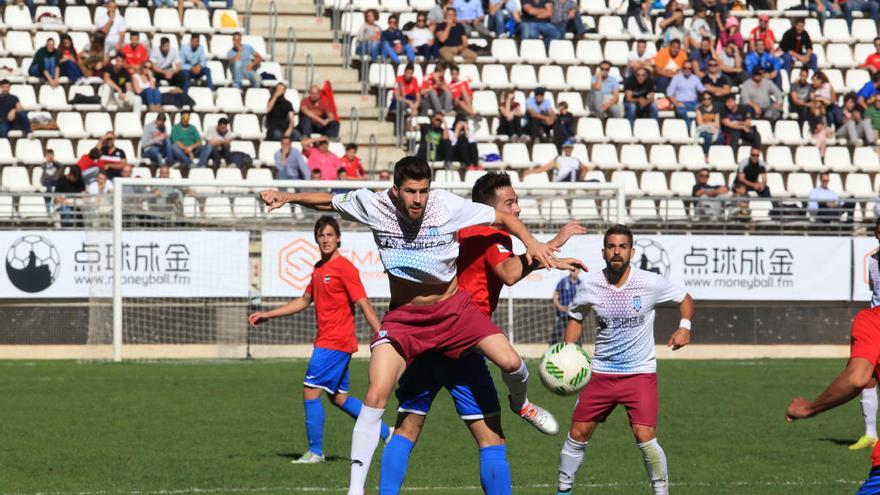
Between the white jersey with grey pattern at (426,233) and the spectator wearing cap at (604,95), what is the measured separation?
21.9 m

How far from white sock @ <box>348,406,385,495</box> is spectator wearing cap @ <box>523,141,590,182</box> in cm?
1899

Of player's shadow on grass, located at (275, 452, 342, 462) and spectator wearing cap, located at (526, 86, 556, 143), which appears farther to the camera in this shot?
spectator wearing cap, located at (526, 86, 556, 143)

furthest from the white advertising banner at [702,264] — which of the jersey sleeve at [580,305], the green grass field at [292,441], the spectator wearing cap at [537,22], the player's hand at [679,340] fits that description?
the player's hand at [679,340]

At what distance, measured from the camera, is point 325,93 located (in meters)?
27.7

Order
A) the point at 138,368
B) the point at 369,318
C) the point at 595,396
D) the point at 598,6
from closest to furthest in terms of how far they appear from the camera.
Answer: the point at 595,396
the point at 369,318
the point at 138,368
the point at 598,6

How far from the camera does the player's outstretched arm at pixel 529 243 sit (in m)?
7.93

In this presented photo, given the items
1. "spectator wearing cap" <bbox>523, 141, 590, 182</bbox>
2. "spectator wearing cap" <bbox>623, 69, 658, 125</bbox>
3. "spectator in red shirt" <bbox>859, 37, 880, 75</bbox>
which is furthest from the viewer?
"spectator in red shirt" <bbox>859, 37, 880, 75</bbox>

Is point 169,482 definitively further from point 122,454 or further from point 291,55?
point 291,55

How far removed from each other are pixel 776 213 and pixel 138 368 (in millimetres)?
11706

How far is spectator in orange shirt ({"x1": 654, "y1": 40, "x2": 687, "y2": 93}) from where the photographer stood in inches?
1205

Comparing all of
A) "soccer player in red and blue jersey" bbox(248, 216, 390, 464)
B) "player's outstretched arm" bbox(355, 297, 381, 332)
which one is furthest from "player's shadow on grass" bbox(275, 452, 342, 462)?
"player's outstretched arm" bbox(355, 297, 381, 332)

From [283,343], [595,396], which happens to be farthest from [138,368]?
[595,396]

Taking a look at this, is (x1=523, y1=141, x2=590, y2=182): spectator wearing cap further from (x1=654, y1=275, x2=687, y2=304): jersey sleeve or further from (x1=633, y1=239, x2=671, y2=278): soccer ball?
(x1=654, y1=275, x2=687, y2=304): jersey sleeve

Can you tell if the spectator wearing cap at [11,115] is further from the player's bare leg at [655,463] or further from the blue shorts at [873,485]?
the blue shorts at [873,485]
